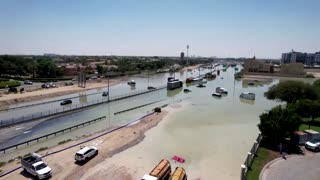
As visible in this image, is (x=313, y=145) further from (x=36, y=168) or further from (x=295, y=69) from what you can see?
(x=295, y=69)

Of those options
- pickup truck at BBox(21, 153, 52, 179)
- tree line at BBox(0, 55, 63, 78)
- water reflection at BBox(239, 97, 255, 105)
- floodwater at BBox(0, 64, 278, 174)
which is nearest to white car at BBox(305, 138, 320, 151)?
floodwater at BBox(0, 64, 278, 174)

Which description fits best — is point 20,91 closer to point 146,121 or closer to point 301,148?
point 146,121

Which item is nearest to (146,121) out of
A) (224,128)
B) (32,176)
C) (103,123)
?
(103,123)

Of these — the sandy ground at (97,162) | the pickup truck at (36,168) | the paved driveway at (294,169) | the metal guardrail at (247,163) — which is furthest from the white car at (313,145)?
the pickup truck at (36,168)

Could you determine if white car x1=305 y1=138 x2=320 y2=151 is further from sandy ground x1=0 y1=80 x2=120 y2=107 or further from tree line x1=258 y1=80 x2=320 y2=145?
sandy ground x1=0 y1=80 x2=120 y2=107

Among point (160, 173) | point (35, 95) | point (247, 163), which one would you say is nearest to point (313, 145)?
point (247, 163)

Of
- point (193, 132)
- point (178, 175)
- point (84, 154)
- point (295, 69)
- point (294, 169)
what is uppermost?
point (295, 69)

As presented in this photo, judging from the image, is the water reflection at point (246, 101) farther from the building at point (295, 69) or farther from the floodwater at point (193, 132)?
the building at point (295, 69)
